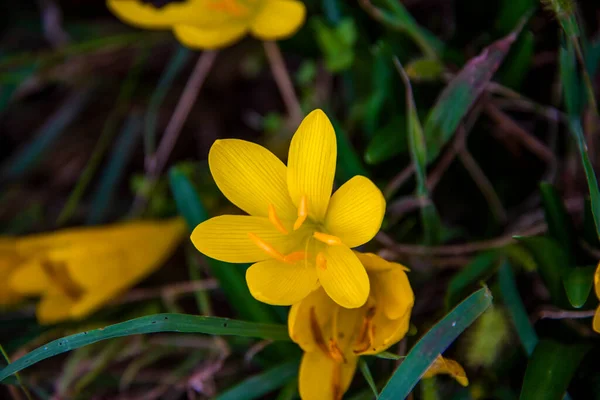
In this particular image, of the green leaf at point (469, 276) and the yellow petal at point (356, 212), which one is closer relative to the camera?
the yellow petal at point (356, 212)

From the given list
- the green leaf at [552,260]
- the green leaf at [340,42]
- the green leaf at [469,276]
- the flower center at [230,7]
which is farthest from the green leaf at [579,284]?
the flower center at [230,7]

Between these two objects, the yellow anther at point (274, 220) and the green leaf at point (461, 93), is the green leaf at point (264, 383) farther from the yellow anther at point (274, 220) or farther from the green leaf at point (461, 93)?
the green leaf at point (461, 93)

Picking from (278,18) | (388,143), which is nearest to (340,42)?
(278,18)

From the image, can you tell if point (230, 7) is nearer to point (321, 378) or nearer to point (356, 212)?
point (356, 212)

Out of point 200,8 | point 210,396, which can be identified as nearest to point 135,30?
point 200,8

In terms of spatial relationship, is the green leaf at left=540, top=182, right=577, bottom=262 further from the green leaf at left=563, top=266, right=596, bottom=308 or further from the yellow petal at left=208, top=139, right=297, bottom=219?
the yellow petal at left=208, top=139, right=297, bottom=219
